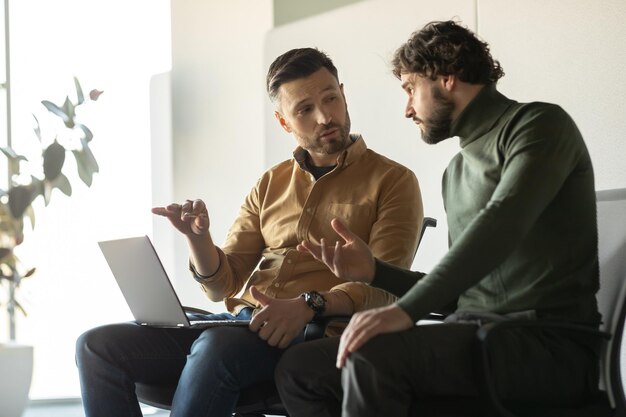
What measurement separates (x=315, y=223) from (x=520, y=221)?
105 cm

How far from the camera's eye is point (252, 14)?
4715mm

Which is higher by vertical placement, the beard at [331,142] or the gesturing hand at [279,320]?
the beard at [331,142]

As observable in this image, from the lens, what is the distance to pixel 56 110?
4492 mm

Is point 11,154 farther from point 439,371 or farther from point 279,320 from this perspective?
point 439,371

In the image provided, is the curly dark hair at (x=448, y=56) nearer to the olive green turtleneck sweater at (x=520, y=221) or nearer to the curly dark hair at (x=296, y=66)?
the olive green turtleneck sweater at (x=520, y=221)

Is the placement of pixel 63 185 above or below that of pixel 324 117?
below

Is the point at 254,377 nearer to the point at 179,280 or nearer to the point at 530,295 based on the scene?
the point at 530,295

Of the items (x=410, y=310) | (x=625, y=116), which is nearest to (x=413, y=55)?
(x=410, y=310)

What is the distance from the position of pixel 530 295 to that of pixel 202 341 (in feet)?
2.89

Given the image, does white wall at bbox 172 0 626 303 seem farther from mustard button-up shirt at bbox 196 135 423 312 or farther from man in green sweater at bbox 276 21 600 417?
man in green sweater at bbox 276 21 600 417

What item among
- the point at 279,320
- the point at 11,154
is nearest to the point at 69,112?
the point at 11,154

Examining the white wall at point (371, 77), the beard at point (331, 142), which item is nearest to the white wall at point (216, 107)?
the white wall at point (371, 77)

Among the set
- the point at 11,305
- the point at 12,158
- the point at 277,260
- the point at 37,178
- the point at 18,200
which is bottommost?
the point at 11,305

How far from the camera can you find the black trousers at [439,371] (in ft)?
5.51
